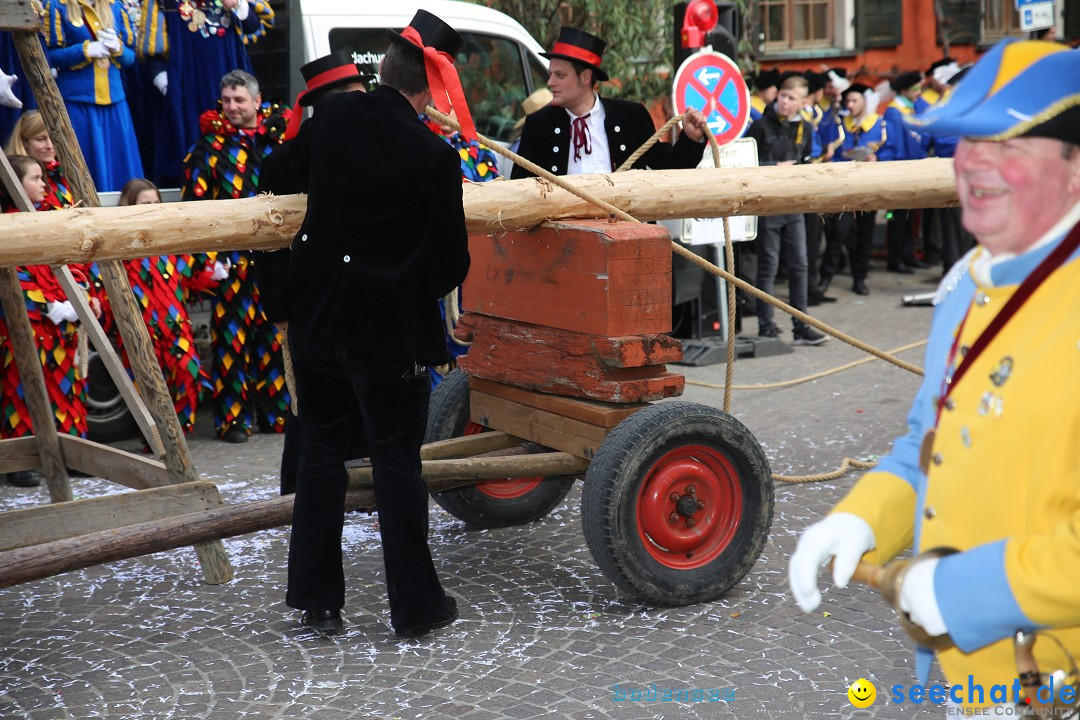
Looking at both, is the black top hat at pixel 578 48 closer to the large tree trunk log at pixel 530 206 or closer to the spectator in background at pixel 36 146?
the large tree trunk log at pixel 530 206

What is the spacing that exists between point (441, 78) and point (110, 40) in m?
3.58

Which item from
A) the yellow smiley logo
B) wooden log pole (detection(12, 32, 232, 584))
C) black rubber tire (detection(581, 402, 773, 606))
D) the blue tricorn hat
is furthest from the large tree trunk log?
the blue tricorn hat

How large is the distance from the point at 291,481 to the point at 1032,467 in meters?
3.45

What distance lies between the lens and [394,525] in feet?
12.5

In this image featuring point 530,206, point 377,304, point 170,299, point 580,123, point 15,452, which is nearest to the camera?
point 377,304

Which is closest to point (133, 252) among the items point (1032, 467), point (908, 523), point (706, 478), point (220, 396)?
point (706, 478)

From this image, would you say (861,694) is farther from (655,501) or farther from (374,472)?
(374,472)

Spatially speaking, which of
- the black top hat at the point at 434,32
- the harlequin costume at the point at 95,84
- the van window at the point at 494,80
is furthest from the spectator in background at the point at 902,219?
the black top hat at the point at 434,32

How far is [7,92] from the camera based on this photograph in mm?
6008

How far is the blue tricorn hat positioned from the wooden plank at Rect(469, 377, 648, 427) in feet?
8.16

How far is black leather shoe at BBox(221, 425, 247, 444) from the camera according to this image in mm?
6641

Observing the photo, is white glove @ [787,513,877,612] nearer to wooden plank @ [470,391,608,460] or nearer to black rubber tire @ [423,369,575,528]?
wooden plank @ [470,391,608,460]

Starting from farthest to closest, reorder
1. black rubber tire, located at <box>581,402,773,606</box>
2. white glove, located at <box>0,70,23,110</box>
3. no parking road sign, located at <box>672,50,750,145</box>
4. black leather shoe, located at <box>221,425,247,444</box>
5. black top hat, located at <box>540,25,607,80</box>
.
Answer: no parking road sign, located at <box>672,50,750,145</box> < black leather shoe, located at <box>221,425,247,444</box> < white glove, located at <box>0,70,23,110</box> < black top hat, located at <box>540,25,607,80</box> < black rubber tire, located at <box>581,402,773,606</box>

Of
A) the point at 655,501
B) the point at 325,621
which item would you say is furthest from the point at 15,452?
the point at 655,501
